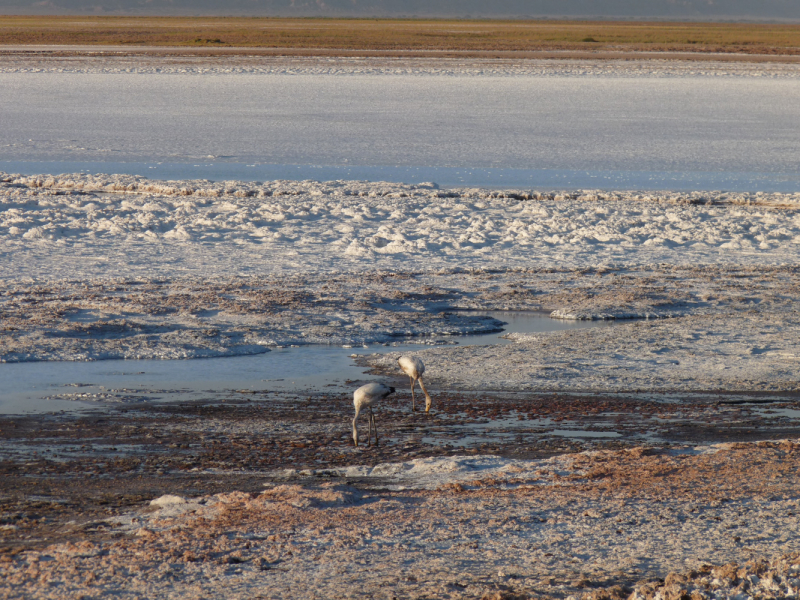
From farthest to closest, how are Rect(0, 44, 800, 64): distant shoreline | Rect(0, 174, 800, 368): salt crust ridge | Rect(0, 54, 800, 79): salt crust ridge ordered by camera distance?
Rect(0, 44, 800, 64): distant shoreline
Rect(0, 54, 800, 79): salt crust ridge
Rect(0, 174, 800, 368): salt crust ridge

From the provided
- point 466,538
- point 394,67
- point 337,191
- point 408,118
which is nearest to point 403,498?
point 466,538

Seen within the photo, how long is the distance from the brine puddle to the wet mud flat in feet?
0.86

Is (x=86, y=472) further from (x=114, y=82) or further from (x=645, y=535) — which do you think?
(x=114, y=82)

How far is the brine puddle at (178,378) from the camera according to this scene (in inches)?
236

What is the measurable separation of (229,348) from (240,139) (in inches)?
482

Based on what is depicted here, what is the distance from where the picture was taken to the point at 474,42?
5916 cm

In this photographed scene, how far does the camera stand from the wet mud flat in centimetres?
347

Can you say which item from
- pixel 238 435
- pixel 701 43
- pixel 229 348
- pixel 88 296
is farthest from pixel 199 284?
pixel 701 43

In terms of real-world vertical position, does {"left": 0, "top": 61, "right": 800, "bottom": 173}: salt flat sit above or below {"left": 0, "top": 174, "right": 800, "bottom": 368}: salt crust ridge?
above

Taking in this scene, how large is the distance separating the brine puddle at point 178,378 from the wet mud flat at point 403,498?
26 centimetres

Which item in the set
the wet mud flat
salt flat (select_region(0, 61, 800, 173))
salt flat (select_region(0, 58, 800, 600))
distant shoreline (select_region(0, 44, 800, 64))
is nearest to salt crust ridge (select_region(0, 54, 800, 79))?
salt flat (select_region(0, 61, 800, 173))

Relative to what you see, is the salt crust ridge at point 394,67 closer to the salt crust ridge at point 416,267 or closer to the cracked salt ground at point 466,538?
the salt crust ridge at point 416,267

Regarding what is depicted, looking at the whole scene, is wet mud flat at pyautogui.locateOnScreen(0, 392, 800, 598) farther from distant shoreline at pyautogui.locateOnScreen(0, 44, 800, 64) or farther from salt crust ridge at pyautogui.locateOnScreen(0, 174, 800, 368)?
distant shoreline at pyautogui.locateOnScreen(0, 44, 800, 64)

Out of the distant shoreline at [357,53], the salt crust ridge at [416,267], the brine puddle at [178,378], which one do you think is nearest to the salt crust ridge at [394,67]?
the distant shoreline at [357,53]
